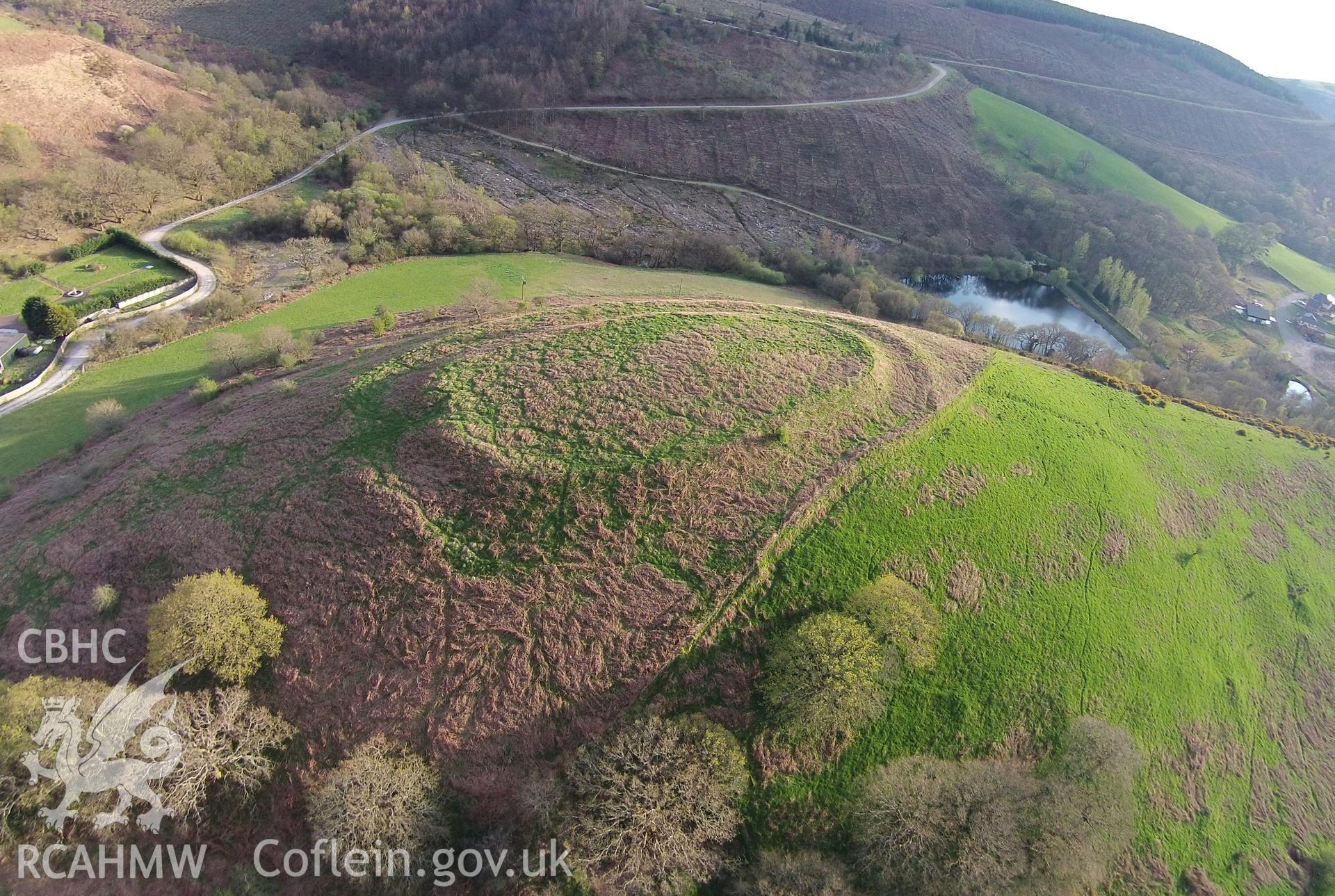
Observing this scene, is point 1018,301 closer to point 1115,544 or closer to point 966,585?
point 1115,544

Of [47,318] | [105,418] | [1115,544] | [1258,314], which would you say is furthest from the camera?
[1258,314]

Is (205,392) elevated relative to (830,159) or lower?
lower

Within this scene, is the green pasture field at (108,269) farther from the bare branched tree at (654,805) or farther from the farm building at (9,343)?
the bare branched tree at (654,805)

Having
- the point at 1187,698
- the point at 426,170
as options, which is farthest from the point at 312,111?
the point at 1187,698

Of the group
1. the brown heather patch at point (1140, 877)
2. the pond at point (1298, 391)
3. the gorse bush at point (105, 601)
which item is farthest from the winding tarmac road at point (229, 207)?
the brown heather patch at point (1140, 877)

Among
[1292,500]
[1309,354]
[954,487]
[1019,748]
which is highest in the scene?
[1309,354]

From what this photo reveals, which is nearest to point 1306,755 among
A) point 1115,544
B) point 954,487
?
point 1115,544
